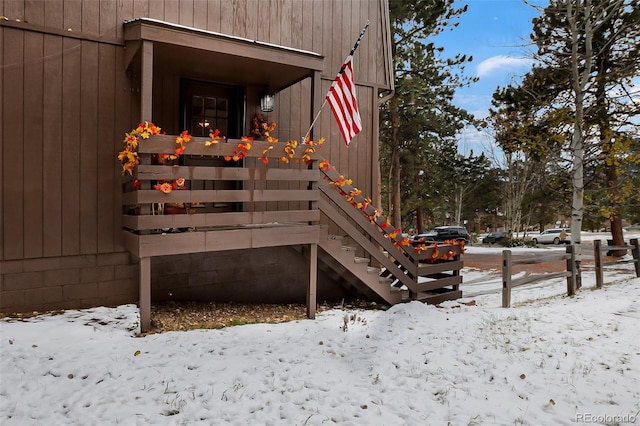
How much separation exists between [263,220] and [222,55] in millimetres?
2290

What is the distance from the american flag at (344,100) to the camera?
18.7ft

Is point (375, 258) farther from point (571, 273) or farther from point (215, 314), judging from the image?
point (571, 273)

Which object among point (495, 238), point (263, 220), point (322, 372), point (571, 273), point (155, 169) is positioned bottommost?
point (495, 238)

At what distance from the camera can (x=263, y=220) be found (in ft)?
17.7

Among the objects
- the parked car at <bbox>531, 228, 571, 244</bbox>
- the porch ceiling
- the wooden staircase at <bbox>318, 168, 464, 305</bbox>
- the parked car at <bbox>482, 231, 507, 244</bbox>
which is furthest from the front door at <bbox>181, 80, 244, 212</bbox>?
the parked car at <bbox>531, 228, 571, 244</bbox>

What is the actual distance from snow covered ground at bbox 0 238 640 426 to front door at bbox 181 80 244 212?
2.23m

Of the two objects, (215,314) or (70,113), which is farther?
(215,314)

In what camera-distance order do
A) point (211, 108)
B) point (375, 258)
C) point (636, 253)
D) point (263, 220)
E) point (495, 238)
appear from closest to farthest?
point (263, 220) → point (375, 258) → point (211, 108) → point (636, 253) → point (495, 238)

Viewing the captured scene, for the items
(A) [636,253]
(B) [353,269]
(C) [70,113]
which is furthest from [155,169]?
(A) [636,253]

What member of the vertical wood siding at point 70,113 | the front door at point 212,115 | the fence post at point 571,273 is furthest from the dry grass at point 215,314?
the fence post at point 571,273

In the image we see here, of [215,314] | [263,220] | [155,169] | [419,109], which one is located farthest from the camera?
[419,109]

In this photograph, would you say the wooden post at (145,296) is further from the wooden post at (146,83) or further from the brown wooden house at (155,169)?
the wooden post at (146,83)

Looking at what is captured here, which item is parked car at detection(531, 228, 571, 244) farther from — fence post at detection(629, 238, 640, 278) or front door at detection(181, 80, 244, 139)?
front door at detection(181, 80, 244, 139)

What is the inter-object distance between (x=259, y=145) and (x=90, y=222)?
8.14ft
